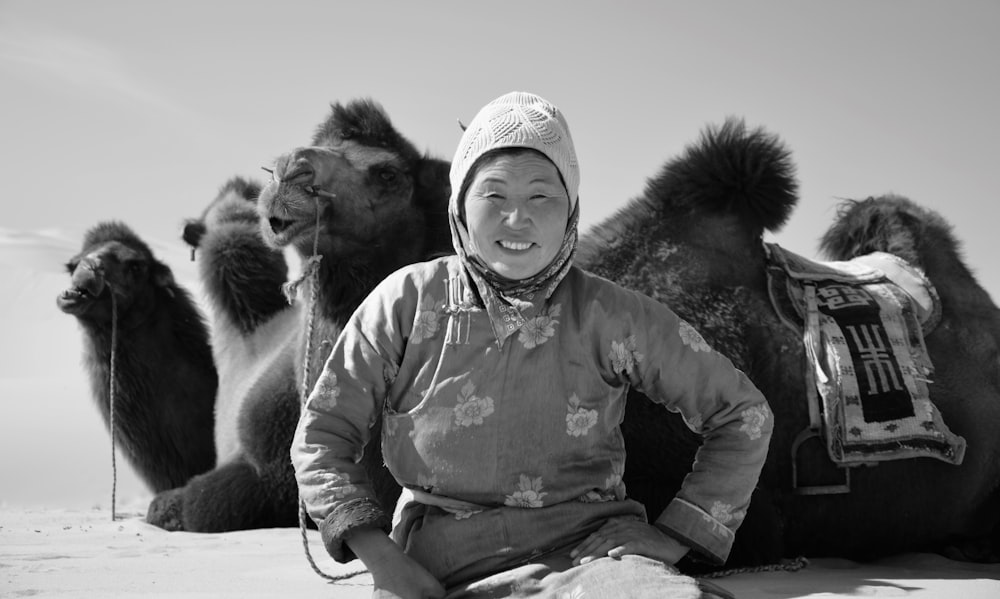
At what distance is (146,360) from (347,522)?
5.44m

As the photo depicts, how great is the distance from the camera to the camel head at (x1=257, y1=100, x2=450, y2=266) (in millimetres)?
3787

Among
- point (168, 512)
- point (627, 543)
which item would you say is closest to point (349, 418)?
point (627, 543)

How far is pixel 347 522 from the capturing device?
2.08 meters

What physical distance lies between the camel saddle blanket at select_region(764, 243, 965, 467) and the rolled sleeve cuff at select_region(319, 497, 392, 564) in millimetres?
2046

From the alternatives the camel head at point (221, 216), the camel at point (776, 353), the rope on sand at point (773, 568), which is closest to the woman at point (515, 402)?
the rope on sand at point (773, 568)

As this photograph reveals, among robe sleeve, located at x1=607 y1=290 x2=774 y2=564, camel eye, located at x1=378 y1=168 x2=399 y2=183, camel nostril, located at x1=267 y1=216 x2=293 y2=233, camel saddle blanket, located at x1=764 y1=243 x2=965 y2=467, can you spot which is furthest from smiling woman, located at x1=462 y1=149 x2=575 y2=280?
camel eye, located at x1=378 y1=168 x2=399 y2=183

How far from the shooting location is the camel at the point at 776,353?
11.9ft

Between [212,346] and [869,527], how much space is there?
16.7 feet

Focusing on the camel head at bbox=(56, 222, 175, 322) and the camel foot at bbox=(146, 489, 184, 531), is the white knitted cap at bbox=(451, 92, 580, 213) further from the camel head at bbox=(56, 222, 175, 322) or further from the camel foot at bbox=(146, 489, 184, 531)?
the camel head at bbox=(56, 222, 175, 322)

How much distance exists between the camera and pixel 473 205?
2287mm

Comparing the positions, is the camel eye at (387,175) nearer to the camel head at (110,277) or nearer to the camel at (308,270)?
the camel at (308,270)

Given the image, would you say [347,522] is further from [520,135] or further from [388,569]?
[520,135]

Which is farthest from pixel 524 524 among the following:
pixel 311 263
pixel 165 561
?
pixel 165 561

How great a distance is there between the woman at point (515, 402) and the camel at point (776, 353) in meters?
1.18
